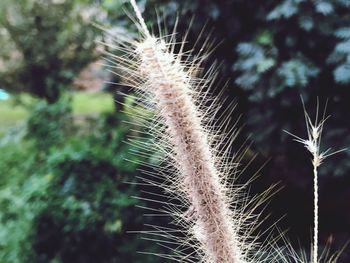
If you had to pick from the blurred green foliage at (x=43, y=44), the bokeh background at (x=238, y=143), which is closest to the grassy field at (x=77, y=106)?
the blurred green foliage at (x=43, y=44)

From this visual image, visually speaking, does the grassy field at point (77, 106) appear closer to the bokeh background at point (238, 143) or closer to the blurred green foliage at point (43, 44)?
the blurred green foliage at point (43, 44)

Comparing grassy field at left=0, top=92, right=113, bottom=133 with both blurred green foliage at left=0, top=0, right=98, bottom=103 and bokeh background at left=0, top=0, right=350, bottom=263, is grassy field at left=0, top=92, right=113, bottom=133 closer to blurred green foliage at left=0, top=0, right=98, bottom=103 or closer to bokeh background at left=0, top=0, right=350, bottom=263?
blurred green foliage at left=0, top=0, right=98, bottom=103

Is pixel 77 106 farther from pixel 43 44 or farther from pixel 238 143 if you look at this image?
pixel 238 143

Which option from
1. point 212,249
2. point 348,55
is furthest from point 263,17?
point 212,249

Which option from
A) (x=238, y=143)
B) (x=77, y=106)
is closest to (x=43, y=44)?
(x=77, y=106)

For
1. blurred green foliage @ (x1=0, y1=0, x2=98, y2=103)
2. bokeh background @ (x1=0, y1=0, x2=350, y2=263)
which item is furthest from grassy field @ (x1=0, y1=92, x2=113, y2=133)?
bokeh background @ (x1=0, y1=0, x2=350, y2=263)
